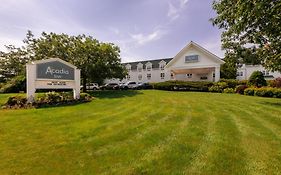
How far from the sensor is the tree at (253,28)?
1130 centimetres

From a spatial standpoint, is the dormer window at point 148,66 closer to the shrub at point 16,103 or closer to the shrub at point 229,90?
the shrub at point 229,90

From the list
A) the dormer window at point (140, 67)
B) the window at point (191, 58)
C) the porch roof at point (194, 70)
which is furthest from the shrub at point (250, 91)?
the dormer window at point (140, 67)

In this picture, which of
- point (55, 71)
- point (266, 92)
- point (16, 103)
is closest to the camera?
point (16, 103)

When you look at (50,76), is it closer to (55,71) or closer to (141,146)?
(55,71)

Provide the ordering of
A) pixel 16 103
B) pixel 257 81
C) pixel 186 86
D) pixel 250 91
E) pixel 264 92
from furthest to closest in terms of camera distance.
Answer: pixel 186 86 → pixel 257 81 → pixel 250 91 → pixel 264 92 → pixel 16 103

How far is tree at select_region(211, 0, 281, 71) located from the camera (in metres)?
11.3

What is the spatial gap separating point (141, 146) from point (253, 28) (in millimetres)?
13123

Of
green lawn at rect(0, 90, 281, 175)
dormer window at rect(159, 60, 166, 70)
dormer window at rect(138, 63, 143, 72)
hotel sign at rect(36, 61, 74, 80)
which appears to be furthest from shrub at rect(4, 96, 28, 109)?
dormer window at rect(138, 63, 143, 72)

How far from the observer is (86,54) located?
84.7 ft

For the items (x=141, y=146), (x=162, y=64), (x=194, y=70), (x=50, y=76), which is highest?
(x=162, y=64)

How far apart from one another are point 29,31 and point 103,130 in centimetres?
3715

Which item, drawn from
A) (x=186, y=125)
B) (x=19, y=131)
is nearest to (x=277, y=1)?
(x=186, y=125)

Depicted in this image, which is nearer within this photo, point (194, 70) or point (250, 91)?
point (250, 91)

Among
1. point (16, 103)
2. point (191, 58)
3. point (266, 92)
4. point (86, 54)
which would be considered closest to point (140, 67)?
point (191, 58)
